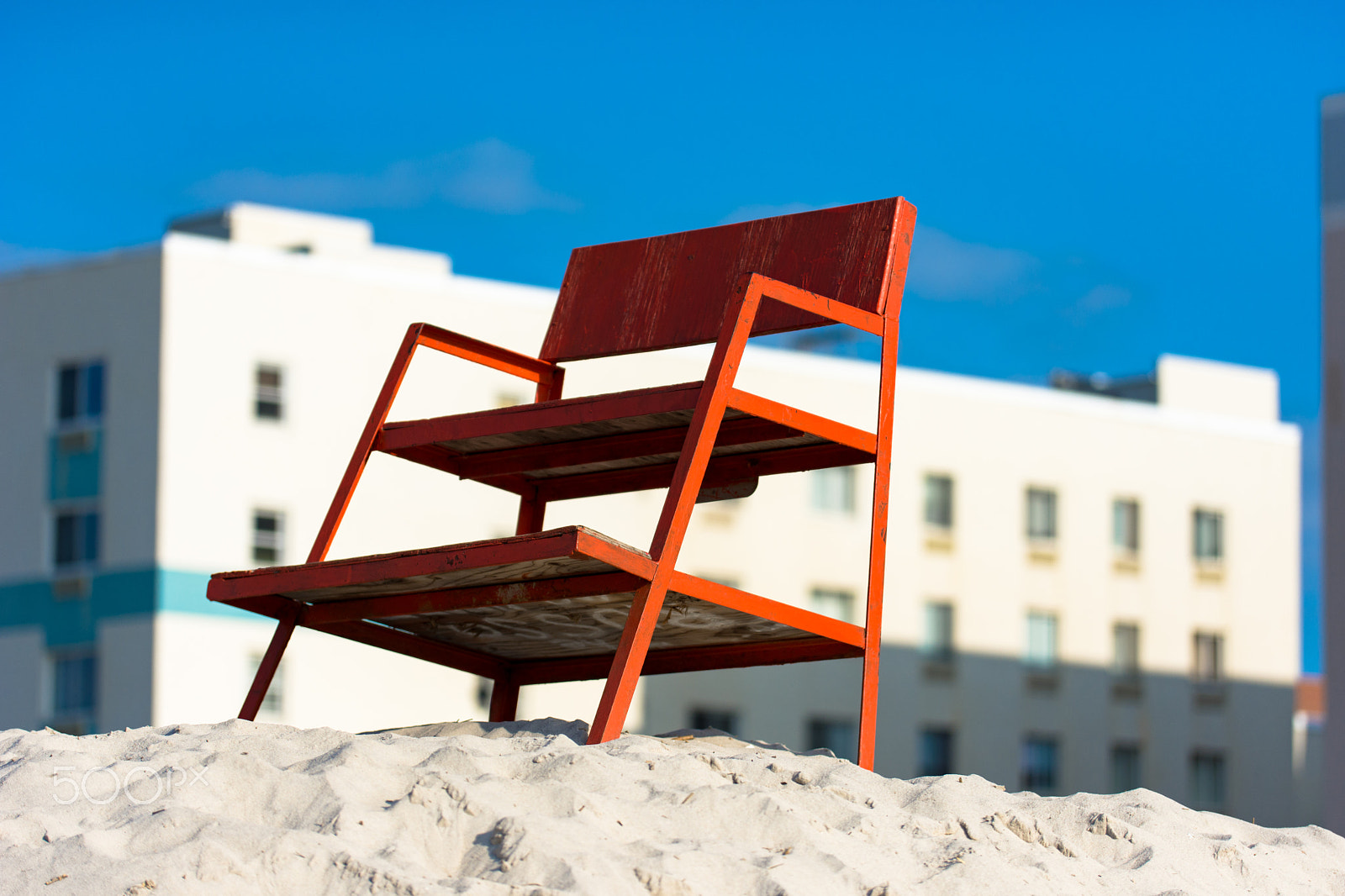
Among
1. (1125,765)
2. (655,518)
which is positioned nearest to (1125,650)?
(1125,765)

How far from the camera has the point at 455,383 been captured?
40.2m

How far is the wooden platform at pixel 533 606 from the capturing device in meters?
7.86

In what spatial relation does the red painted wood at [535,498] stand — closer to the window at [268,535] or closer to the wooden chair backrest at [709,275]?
the wooden chair backrest at [709,275]

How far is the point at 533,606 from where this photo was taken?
27.7 feet

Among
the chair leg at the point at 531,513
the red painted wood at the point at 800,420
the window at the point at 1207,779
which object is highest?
the red painted wood at the point at 800,420

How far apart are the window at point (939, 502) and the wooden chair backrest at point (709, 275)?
121 feet

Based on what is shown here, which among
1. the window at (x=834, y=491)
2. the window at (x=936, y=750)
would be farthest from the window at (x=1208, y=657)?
the window at (x=834, y=491)

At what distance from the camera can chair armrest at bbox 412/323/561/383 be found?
31.5 feet

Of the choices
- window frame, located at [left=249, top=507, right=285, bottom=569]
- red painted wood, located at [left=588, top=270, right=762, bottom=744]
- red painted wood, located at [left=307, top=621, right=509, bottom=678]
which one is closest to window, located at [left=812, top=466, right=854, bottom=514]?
window frame, located at [left=249, top=507, right=285, bottom=569]

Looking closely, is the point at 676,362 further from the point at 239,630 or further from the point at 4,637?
the point at 4,637

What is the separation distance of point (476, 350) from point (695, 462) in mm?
2035

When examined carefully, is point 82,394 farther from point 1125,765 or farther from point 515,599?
point 515,599

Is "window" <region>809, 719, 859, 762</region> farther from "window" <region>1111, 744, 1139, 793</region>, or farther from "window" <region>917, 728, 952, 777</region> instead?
"window" <region>1111, 744, 1139, 793</region>

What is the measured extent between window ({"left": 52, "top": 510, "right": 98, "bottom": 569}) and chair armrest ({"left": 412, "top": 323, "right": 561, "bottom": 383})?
31.0 meters
